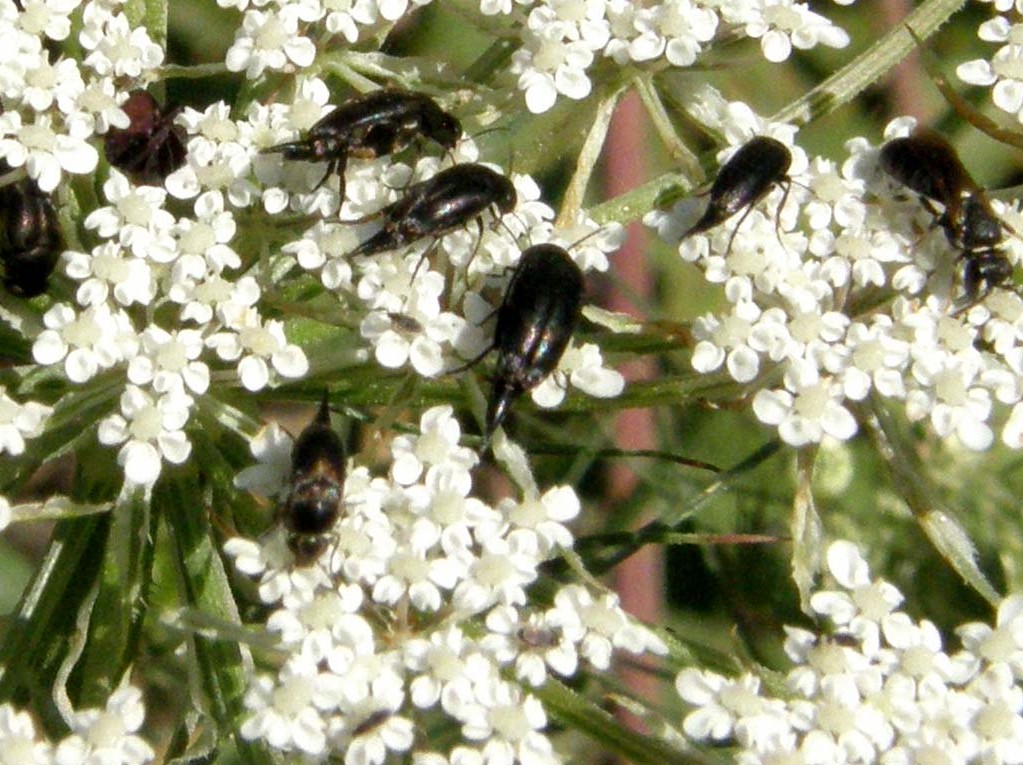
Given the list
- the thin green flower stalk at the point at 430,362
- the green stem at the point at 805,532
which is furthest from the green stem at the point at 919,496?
the green stem at the point at 805,532

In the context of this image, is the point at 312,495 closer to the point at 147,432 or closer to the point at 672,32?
the point at 147,432

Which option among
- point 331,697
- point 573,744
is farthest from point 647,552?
point 331,697

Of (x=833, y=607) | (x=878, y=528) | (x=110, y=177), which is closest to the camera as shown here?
(x=833, y=607)

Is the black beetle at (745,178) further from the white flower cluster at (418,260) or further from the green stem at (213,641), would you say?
the green stem at (213,641)

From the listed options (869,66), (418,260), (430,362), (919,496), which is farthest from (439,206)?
(919,496)

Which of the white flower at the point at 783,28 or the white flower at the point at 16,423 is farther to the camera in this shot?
the white flower at the point at 783,28

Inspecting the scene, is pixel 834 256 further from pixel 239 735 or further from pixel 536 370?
pixel 239 735
